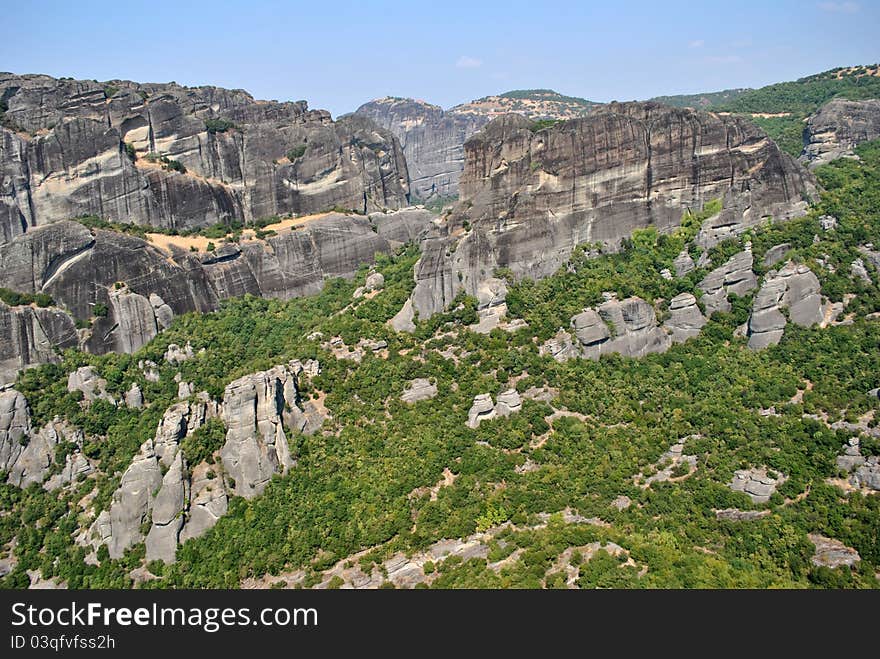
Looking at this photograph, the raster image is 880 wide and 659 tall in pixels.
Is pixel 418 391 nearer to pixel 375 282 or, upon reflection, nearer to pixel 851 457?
pixel 375 282

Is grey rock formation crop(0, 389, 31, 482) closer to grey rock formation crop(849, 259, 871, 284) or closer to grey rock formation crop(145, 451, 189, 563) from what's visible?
grey rock formation crop(145, 451, 189, 563)

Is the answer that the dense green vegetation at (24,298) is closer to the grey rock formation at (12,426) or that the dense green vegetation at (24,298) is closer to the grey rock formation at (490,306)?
the grey rock formation at (12,426)

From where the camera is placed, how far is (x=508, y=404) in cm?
4181

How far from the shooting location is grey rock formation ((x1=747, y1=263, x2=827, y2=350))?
143 ft

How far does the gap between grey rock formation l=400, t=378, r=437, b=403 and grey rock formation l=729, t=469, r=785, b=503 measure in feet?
57.1

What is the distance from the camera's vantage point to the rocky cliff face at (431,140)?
13075cm

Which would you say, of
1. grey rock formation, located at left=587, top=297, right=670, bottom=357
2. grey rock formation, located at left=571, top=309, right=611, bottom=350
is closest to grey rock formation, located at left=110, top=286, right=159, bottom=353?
grey rock formation, located at left=571, top=309, right=611, bottom=350

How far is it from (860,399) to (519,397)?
1820 centimetres

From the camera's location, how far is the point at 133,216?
59375mm

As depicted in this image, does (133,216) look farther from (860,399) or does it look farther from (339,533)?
(860,399)

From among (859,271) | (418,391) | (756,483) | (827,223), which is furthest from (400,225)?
(756,483)

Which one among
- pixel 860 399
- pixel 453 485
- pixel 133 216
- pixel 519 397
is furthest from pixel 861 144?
pixel 133 216

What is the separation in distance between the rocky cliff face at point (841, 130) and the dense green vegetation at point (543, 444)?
1442 cm

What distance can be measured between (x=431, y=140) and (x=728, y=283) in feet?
316
